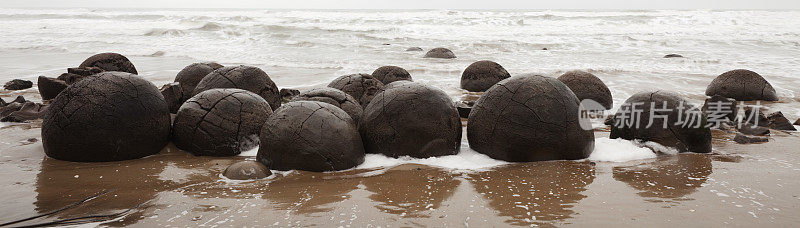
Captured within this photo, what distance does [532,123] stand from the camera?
5.30 m

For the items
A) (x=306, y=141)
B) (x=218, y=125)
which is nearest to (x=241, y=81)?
(x=218, y=125)

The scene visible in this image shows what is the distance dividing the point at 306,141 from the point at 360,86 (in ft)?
8.48

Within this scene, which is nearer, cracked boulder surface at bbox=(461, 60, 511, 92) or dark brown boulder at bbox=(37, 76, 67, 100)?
dark brown boulder at bbox=(37, 76, 67, 100)

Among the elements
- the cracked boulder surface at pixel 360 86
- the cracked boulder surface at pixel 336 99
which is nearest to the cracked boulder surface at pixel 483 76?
the cracked boulder surface at pixel 360 86

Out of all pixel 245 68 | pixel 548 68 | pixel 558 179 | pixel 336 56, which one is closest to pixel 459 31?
pixel 336 56

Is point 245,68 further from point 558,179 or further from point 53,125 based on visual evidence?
point 558,179

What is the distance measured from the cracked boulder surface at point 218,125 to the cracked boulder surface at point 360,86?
66.6 inches

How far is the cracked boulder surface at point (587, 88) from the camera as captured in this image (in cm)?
909

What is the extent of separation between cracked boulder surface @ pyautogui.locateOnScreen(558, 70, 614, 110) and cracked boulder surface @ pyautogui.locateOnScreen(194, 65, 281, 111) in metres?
4.69

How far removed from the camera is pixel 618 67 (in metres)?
16.6

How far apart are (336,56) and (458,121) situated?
14787 mm

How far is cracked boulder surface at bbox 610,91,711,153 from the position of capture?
5.87m

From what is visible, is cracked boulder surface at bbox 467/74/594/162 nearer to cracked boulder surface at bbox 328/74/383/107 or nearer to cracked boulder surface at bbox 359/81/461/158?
cracked boulder surface at bbox 359/81/461/158

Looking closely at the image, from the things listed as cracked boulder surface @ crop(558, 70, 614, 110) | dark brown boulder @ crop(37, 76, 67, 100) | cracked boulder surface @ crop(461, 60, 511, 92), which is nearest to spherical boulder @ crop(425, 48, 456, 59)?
cracked boulder surface @ crop(461, 60, 511, 92)
